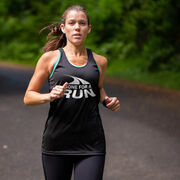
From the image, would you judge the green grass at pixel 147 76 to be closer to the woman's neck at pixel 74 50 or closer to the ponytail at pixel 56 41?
the ponytail at pixel 56 41

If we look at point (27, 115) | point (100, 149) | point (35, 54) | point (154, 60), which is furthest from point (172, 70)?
point (35, 54)

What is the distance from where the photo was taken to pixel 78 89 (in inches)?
107

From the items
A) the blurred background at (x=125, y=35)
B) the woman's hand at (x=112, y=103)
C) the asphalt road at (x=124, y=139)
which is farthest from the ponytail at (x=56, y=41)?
the blurred background at (x=125, y=35)

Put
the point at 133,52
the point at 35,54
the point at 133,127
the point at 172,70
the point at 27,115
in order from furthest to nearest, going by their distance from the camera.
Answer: the point at 35,54
the point at 133,52
the point at 172,70
the point at 27,115
the point at 133,127

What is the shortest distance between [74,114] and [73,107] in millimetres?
53

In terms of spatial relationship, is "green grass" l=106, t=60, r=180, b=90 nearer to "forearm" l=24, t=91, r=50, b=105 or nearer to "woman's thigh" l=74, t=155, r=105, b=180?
"woman's thigh" l=74, t=155, r=105, b=180

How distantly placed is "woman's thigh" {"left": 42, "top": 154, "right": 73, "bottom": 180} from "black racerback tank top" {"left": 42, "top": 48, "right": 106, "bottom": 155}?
0.05 meters

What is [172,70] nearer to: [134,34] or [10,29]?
[134,34]

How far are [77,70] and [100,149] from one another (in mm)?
600

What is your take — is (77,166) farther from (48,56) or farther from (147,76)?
(147,76)

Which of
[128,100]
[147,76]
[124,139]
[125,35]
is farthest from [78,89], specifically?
[125,35]

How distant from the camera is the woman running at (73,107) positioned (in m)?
2.72

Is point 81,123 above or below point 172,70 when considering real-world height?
below

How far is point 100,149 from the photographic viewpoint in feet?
9.19
